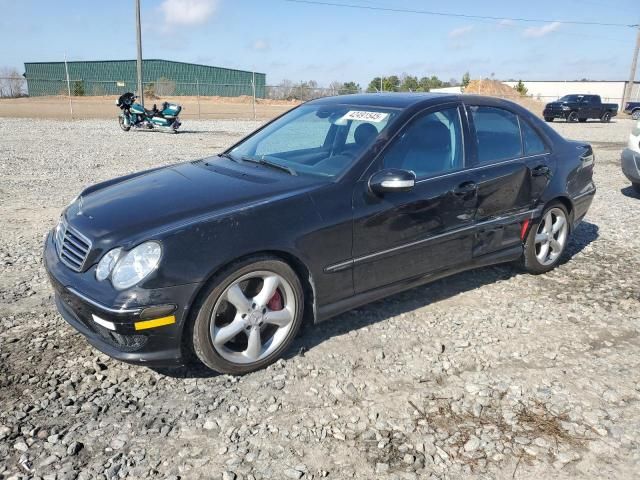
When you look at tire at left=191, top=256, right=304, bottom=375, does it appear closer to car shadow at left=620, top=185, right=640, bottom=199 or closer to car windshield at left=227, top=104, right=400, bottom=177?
car windshield at left=227, top=104, right=400, bottom=177

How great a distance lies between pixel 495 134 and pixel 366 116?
3.79 feet

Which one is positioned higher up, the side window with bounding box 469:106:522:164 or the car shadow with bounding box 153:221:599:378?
the side window with bounding box 469:106:522:164

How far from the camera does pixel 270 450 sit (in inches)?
100

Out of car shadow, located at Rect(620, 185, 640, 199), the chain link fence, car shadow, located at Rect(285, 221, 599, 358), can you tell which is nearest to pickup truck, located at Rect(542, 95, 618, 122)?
the chain link fence

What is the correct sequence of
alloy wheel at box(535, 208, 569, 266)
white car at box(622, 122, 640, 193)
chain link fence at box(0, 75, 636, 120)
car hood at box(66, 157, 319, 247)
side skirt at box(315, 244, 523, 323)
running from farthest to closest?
1. chain link fence at box(0, 75, 636, 120)
2. white car at box(622, 122, 640, 193)
3. alloy wheel at box(535, 208, 569, 266)
4. side skirt at box(315, 244, 523, 323)
5. car hood at box(66, 157, 319, 247)

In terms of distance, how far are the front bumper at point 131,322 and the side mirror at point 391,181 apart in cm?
128

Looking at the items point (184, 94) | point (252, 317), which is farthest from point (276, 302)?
point (184, 94)

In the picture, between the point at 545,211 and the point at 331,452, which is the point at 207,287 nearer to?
the point at 331,452

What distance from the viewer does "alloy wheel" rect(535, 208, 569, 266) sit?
4.78m

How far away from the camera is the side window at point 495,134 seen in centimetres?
418

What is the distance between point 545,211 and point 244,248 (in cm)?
298

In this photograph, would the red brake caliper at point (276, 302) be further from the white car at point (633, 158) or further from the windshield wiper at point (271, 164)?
the white car at point (633, 158)

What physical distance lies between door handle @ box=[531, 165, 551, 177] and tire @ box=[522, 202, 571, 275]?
305mm

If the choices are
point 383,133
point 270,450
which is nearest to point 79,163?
point 383,133
